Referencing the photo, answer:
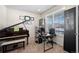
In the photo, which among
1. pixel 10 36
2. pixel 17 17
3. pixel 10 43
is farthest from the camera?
pixel 10 36

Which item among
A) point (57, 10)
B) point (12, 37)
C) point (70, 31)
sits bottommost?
point (12, 37)

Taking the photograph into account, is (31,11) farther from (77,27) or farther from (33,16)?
(77,27)

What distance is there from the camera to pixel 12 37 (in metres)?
3.04

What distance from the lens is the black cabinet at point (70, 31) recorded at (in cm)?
259

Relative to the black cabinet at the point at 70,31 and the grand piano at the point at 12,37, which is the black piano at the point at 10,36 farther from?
the black cabinet at the point at 70,31

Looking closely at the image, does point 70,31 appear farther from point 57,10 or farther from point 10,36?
point 10,36

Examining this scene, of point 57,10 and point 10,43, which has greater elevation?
point 57,10

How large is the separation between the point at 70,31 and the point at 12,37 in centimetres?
234

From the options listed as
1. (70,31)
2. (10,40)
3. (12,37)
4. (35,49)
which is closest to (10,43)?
(10,40)

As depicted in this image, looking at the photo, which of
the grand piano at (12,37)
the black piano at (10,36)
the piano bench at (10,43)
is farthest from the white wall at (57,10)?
the piano bench at (10,43)

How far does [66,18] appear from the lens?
293 centimetres

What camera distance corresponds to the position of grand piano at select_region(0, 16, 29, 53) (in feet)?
8.93

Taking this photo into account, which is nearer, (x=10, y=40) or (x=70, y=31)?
(x=70, y=31)
